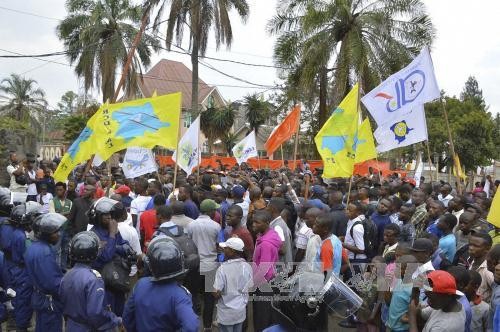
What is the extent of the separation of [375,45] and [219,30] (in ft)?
29.8

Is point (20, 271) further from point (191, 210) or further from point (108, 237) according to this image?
point (191, 210)

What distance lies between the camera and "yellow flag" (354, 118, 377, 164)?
398 inches

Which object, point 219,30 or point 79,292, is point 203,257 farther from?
point 219,30

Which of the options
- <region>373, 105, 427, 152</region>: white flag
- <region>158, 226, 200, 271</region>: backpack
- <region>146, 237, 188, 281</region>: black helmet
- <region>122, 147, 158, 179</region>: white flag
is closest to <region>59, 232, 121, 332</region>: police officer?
<region>146, 237, 188, 281</region>: black helmet

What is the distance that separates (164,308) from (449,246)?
378 centimetres

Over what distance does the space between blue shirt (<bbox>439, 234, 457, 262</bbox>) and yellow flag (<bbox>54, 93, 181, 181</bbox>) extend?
4.85 m

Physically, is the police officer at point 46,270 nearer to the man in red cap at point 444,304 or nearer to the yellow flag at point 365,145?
the man in red cap at point 444,304

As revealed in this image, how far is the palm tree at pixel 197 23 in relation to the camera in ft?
87.5

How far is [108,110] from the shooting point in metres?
9.48

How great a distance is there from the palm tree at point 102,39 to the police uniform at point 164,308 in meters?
25.9

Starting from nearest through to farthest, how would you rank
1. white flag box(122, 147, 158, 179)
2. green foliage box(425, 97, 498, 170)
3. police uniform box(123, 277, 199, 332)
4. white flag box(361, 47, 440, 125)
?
police uniform box(123, 277, 199, 332)
white flag box(361, 47, 440, 125)
white flag box(122, 147, 158, 179)
green foliage box(425, 97, 498, 170)

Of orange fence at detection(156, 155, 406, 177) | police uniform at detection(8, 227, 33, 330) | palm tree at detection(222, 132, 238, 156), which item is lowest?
police uniform at detection(8, 227, 33, 330)

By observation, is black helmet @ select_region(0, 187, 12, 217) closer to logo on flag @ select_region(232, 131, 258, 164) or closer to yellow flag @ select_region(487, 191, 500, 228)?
yellow flag @ select_region(487, 191, 500, 228)

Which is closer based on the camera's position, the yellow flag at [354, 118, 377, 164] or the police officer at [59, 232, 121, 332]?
the police officer at [59, 232, 121, 332]
